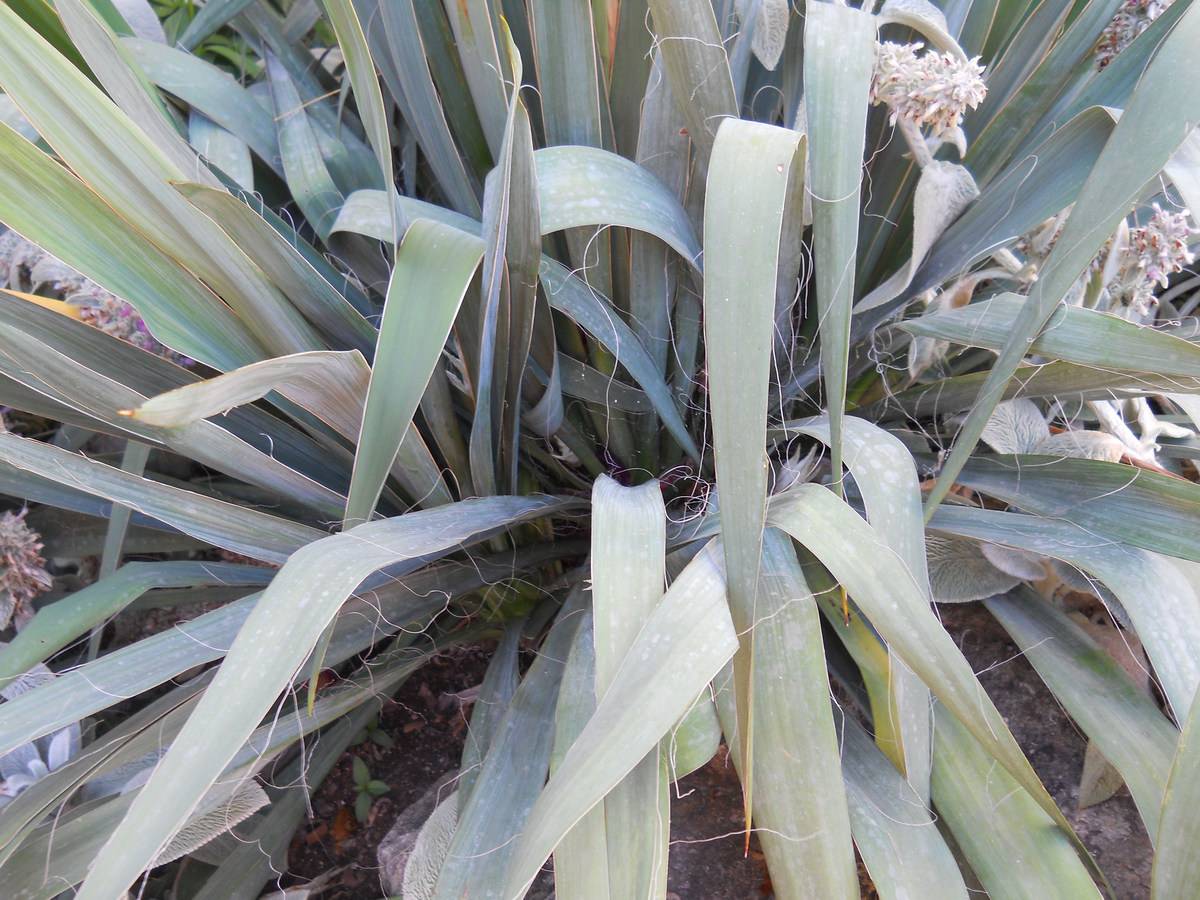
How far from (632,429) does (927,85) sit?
1.36 ft

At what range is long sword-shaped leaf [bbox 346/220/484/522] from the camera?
45 centimetres

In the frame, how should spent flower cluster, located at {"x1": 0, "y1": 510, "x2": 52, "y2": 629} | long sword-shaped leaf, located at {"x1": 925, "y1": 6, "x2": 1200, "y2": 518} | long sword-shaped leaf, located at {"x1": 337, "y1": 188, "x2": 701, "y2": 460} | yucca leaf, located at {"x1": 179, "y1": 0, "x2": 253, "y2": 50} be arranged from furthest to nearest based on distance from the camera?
yucca leaf, located at {"x1": 179, "y1": 0, "x2": 253, "y2": 50} < spent flower cluster, located at {"x1": 0, "y1": 510, "x2": 52, "y2": 629} < long sword-shaped leaf, located at {"x1": 337, "y1": 188, "x2": 701, "y2": 460} < long sword-shaped leaf, located at {"x1": 925, "y1": 6, "x2": 1200, "y2": 518}

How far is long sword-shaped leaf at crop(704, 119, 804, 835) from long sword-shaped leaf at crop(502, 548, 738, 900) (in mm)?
25

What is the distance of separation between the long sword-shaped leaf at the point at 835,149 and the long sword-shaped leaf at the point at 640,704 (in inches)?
5.3

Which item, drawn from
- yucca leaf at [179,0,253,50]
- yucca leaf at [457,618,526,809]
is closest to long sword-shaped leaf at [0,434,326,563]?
yucca leaf at [457,618,526,809]

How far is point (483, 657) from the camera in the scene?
83 cm

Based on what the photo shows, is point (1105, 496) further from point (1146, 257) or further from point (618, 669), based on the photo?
point (618, 669)

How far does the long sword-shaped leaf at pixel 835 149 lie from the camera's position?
0.43 metres

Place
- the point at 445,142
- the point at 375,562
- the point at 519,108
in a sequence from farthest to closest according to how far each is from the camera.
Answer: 1. the point at 445,142
2. the point at 519,108
3. the point at 375,562

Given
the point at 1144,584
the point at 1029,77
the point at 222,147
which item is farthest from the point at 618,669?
the point at 222,147

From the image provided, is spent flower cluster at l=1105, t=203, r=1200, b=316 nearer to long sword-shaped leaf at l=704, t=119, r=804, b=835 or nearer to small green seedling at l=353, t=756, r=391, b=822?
long sword-shaped leaf at l=704, t=119, r=804, b=835

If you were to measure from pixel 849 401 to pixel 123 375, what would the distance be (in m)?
0.73

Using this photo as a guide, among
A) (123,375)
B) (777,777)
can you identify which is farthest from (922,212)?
(123,375)

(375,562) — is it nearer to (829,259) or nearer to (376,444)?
(376,444)
